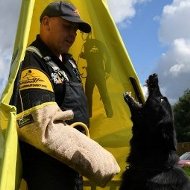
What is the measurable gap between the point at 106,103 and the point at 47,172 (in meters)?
1.09

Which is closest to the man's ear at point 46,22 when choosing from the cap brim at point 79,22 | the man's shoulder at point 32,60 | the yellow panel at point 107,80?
the cap brim at point 79,22

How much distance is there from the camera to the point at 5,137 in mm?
3006

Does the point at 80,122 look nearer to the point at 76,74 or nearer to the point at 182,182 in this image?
the point at 76,74

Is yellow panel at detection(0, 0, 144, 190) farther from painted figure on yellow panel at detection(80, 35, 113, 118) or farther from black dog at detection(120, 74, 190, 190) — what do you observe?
black dog at detection(120, 74, 190, 190)

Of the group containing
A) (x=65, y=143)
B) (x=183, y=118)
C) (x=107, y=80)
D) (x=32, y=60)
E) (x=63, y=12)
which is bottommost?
(x=183, y=118)

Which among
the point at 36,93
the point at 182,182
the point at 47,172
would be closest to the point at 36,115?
the point at 36,93

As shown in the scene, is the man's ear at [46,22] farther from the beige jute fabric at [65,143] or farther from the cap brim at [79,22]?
the beige jute fabric at [65,143]

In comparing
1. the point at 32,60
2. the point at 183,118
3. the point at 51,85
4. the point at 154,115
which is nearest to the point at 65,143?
the point at 51,85

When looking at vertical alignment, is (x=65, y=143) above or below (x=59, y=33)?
below

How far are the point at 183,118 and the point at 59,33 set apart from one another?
180 ft

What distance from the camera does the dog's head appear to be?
3.84m

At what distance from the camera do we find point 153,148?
3895mm

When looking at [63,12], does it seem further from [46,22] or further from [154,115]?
[154,115]

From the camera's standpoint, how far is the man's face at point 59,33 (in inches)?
140
